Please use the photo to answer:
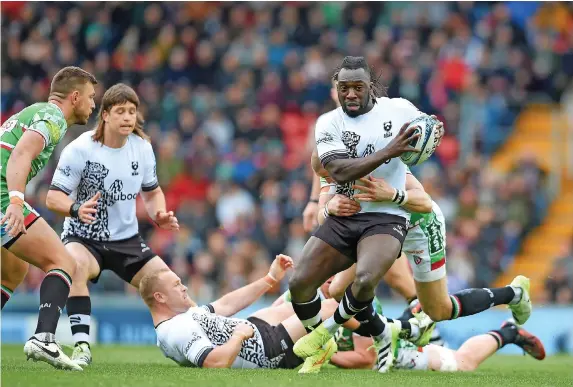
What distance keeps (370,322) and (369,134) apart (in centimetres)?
154

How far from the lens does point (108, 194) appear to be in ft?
30.2

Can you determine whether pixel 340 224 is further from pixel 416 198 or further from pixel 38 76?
pixel 38 76

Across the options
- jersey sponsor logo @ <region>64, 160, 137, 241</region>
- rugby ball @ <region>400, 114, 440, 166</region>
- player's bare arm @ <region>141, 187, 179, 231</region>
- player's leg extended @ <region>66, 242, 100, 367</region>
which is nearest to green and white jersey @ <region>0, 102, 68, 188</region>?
jersey sponsor logo @ <region>64, 160, 137, 241</region>

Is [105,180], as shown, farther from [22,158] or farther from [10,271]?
[22,158]

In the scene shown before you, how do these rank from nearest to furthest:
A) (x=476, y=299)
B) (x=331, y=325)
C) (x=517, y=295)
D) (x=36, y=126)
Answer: (x=36, y=126) → (x=331, y=325) → (x=476, y=299) → (x=517, y=295)

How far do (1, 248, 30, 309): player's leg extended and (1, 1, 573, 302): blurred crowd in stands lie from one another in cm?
668

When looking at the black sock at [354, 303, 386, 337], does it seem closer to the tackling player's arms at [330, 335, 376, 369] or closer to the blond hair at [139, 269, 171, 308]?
the tackling player's arms at [330, 335, 376, 369]

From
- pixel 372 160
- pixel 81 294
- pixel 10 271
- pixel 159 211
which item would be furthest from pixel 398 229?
pixel 10 271

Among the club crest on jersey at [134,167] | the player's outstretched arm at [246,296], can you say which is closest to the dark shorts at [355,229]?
the player's outstretched arm at [246,296]

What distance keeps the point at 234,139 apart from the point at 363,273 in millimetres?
10276

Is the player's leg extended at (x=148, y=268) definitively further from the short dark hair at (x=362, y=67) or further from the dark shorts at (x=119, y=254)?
the short dark hair at (x=362, y=67)

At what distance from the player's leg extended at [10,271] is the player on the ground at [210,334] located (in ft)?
3.26

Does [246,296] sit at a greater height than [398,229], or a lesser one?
lesser

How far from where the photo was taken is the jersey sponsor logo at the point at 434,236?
331 inches
